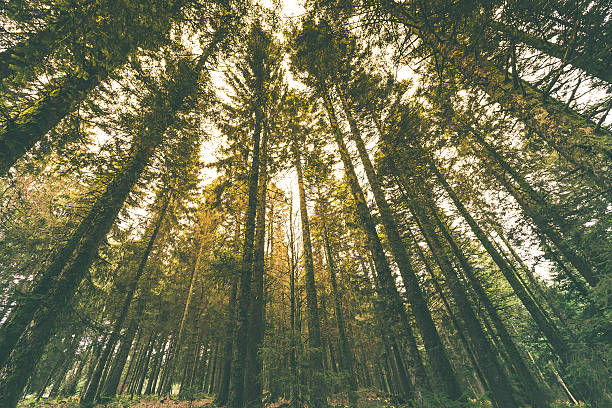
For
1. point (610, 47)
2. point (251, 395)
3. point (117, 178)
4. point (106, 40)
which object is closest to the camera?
point (610, 47)

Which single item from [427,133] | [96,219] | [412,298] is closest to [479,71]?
[427,133]

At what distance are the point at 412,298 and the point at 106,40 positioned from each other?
28.5 ft

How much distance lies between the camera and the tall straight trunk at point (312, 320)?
4867 millimetres

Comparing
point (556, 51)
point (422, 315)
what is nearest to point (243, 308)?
point (422, 315)

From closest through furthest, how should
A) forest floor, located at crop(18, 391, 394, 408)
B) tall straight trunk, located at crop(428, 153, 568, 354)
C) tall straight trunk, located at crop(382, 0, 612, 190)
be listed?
tall straight trunk, located at crop(382, 0, 612, 190)
forest floor, located at crop(18, 391, 394, 408)
tall straight trunk, located at crop(428, 153, 568, 354)

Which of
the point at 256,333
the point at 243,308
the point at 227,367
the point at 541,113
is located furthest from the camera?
the point at 227,367

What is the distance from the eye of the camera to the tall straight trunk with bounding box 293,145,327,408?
4867mm

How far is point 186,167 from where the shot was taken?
25.8ft

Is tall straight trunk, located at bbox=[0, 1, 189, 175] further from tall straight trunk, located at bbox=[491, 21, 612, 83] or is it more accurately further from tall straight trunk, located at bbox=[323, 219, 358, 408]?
tall straight trunk, located at bbox=[323, 219, 358, 408]

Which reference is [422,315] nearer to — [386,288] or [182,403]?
[386,288]

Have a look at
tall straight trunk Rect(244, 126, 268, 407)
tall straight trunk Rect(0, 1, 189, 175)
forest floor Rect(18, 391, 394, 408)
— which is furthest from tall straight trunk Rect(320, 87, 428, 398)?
tall straight trunk Rect(0, 1, 189, 175)

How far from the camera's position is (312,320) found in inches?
331

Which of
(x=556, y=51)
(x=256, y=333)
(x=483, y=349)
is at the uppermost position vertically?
(x=556, y=51)

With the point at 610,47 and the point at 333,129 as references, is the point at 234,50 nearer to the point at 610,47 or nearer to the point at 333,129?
the point at 333,129
